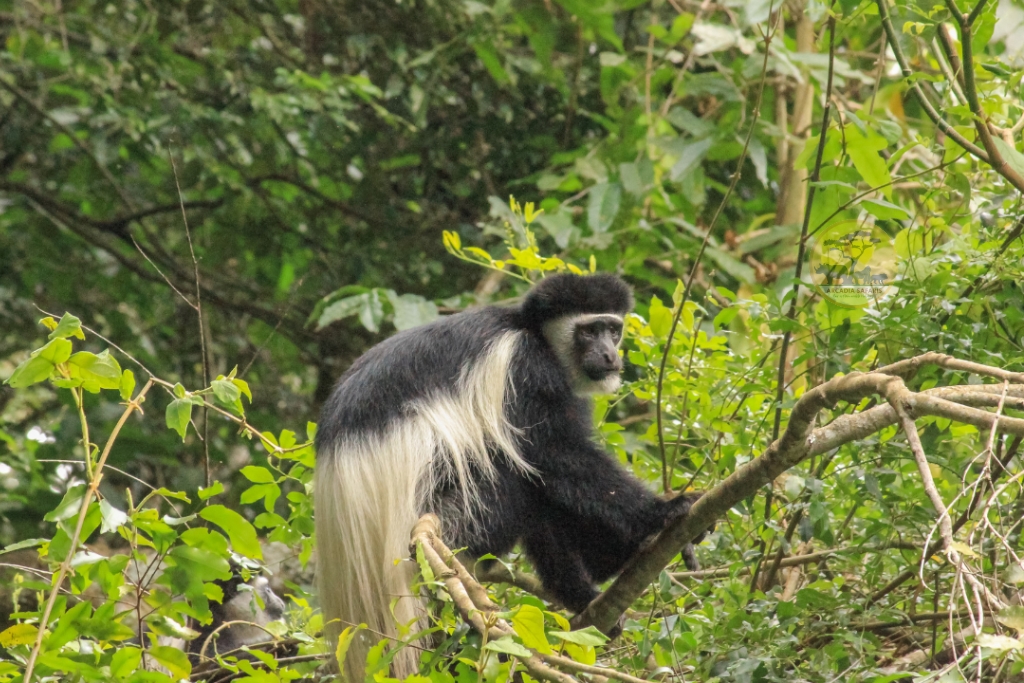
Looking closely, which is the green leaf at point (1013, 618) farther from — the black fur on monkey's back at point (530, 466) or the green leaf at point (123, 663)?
the green leaf at point (123, 663)

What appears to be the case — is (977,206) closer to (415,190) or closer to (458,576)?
(458,576)

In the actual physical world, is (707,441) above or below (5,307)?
above

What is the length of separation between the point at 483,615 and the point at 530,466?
3.72ft

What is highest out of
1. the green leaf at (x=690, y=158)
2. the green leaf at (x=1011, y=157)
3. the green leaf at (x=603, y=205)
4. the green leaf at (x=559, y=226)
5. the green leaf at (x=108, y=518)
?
the green leaf at (x=690, y=158)

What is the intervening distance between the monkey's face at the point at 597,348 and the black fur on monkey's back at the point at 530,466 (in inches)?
4.6

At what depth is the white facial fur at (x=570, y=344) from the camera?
2.58 metres

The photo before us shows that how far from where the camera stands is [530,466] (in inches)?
91.0

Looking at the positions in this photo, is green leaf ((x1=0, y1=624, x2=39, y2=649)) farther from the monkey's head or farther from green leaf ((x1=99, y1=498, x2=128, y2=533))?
the monkey's head

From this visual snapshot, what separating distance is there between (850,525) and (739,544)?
0.26 metres

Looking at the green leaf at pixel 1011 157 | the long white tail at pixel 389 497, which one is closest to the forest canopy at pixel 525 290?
the green leaf at pixel 1011 157

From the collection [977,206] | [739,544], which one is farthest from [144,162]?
[977,206]

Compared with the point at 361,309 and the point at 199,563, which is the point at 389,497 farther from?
the point at 361,309

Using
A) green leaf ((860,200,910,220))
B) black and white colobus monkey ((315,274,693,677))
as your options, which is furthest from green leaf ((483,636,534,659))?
green leaf ((860,200,910,220))

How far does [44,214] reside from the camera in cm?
421
